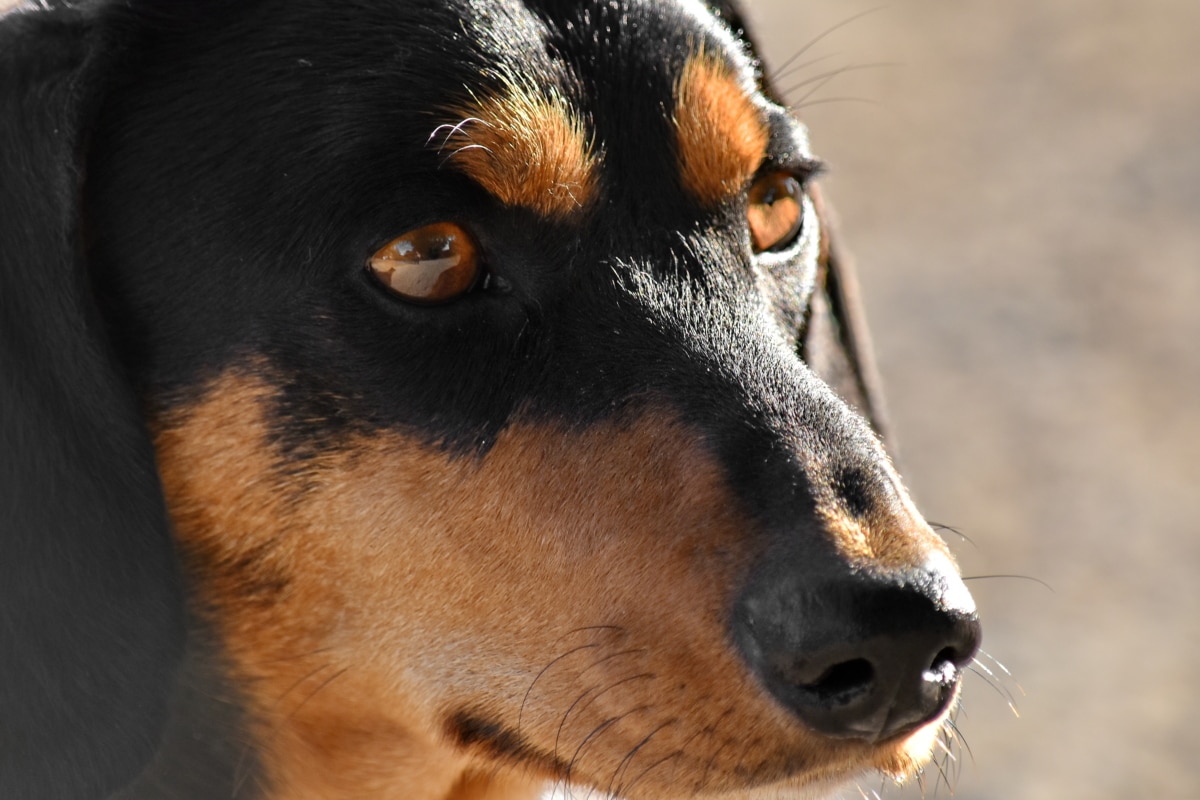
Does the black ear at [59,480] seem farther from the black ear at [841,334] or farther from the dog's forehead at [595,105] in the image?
the black ear at [841,334]

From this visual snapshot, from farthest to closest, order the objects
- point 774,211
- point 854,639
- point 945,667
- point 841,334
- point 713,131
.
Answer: point 841,334 → point 774,211 → point 713,131 → point 945,667 → point 854,639

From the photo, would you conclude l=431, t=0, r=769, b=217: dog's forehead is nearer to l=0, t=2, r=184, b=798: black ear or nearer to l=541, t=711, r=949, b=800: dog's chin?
l=0, t=2, r=184, b=798: black ear

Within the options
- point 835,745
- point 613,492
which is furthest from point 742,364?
point 835,745

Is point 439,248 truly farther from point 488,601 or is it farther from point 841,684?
point 841,684

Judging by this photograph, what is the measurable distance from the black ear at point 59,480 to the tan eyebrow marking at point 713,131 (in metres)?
1.13

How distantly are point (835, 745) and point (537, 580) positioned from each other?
60cm

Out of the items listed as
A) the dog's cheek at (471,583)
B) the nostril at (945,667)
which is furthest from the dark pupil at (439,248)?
the nostril at (945,667)

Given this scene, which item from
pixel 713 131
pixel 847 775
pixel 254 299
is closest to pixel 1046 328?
pixel 713 131

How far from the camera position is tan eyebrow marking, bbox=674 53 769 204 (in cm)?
277

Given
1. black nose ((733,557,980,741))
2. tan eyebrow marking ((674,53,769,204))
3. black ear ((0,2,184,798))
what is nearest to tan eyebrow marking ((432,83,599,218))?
tan eyebrow marking ((674,53,769,204))

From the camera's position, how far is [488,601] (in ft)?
8.43

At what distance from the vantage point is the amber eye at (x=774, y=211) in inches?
119

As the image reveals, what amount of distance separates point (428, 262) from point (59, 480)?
2.53 ft

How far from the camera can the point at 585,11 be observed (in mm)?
2787
